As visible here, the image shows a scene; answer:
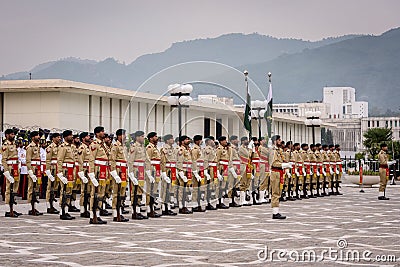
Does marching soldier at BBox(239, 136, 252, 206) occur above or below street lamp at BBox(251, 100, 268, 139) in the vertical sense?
below

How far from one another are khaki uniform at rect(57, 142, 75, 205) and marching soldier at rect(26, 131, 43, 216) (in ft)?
3.27

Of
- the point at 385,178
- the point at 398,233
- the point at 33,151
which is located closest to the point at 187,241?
the point at 398,233

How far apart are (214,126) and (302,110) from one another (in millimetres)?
117283

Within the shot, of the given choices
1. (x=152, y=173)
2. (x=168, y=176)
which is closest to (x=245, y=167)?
(x=168, y=176)

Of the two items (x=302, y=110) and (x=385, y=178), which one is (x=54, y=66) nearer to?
(x=302, y=110)

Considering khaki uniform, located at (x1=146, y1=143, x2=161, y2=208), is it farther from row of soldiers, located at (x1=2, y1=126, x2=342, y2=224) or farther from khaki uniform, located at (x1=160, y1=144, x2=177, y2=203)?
khaki uniform, located at (x1=160, y1=144, x2=177, y2=203)

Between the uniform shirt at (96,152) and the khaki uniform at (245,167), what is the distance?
711 centimetres

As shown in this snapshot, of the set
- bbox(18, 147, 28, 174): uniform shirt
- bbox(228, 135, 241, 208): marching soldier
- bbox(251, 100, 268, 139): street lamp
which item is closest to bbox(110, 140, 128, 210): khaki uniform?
bbox(18, 147, 28, 174): uniform shirt

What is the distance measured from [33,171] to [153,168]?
3.22m

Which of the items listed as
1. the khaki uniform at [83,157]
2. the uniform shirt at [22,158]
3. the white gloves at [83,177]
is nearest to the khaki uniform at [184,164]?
the khaki uniform at [83,157]

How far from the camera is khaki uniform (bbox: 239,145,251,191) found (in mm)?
23383

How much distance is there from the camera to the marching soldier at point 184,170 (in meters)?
20.0

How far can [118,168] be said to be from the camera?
56.4 feet

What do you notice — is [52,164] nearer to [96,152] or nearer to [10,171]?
[10,171]
